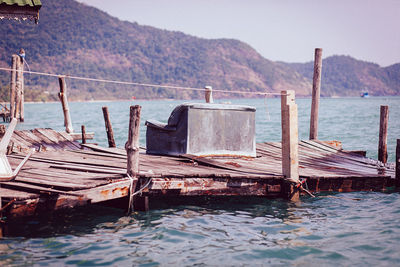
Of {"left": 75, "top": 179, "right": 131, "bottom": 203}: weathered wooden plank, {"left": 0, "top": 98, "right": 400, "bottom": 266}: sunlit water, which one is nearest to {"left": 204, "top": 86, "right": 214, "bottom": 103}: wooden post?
{"left": 0, "top": 98, "right": 400, "bottom": 266}: sunlit water

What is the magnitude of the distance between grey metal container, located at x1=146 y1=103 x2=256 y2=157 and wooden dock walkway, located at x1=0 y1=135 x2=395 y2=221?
0.83 ft

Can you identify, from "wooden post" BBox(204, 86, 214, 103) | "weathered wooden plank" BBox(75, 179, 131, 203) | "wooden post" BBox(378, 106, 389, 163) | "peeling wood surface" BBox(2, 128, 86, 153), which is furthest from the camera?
"wooden post" BBox(378, 106, 389, 163)

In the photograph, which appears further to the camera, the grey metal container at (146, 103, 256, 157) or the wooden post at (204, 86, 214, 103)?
the wooden post at (204, 86, 214, 103)

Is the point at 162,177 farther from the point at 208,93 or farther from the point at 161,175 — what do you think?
the point at 208,93

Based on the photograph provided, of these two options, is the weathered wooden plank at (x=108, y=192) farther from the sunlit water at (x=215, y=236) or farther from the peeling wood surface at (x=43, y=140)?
the peeling wood surface at (x=43, y=140)

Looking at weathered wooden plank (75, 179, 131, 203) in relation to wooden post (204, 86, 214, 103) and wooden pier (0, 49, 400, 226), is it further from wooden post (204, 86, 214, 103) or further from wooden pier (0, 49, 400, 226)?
wooden post (204, 86, 214, 103)

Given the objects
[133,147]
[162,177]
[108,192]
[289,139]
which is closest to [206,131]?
[289,139]

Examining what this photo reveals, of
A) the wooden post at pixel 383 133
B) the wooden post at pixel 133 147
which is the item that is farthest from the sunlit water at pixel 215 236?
the wooden post at pixel 383 133

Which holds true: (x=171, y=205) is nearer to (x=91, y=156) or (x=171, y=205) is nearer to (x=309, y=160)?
(x=91, y=156)

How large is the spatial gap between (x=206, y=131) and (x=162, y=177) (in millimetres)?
2705

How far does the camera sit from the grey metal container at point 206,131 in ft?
34.5

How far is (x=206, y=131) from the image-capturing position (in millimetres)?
10680

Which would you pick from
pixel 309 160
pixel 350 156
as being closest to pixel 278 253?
pixel 309 160

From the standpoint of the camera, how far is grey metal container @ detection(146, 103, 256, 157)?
414 inches
